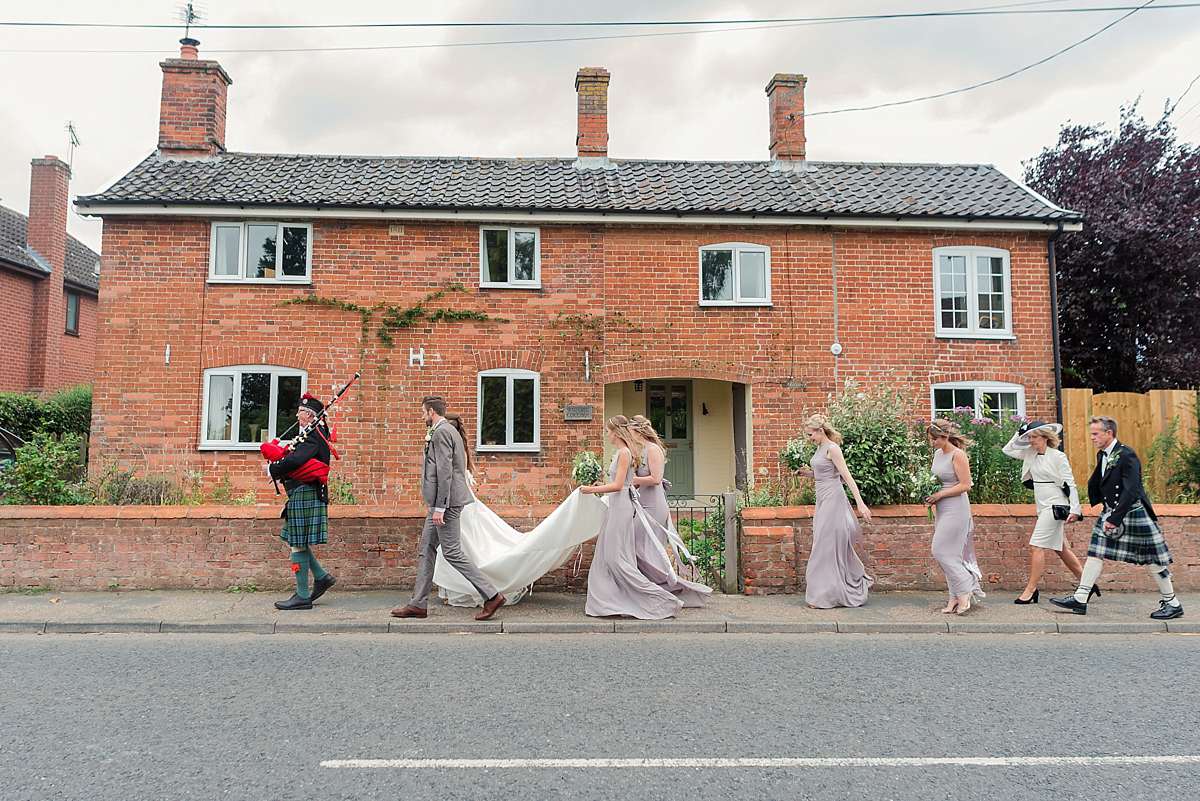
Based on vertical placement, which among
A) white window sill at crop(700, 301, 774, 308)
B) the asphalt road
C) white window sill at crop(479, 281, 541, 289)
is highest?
white window sill at crop(479, 281, 541, 289)

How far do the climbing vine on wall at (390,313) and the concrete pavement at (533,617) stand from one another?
728 cm

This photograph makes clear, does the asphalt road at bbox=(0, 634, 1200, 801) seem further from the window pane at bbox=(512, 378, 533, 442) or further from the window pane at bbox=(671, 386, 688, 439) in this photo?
the window pane at bbox=(671, 386, 688, 439)

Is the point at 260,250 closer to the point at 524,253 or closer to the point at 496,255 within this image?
the point at 496,255

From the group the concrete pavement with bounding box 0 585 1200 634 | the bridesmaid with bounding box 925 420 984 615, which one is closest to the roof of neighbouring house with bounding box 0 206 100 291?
the concrete pavement with bounding box 0 585 1200 634

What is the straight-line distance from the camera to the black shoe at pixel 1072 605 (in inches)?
289

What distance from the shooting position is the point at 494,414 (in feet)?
47.5

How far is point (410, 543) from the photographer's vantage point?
834 centimetres

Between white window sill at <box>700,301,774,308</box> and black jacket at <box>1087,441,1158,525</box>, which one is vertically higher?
white window sill at <box>700,301,774,308</box>

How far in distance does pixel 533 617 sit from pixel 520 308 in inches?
329

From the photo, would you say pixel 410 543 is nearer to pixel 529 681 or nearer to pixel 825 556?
pixel 529 681

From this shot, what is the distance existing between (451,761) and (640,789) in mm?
1007

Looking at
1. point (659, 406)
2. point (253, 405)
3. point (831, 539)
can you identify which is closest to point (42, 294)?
point (253, 405)

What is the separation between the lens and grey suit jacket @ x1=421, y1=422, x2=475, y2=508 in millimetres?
7070

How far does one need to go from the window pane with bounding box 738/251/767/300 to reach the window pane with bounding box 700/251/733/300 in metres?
0.23
